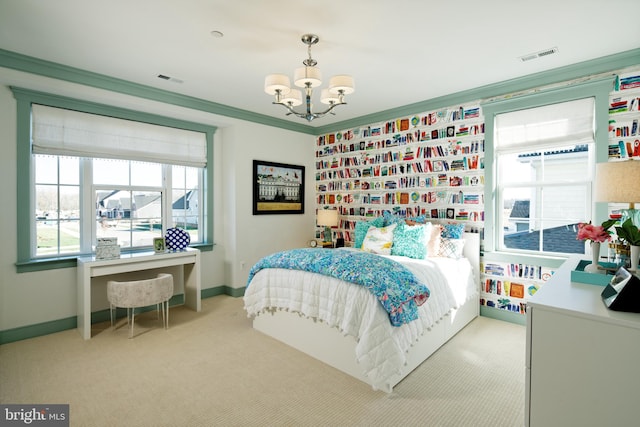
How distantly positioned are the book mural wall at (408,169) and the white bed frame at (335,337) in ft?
4.03

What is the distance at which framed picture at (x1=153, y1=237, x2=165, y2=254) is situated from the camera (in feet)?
12.2

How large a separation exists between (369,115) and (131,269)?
3.58 meters

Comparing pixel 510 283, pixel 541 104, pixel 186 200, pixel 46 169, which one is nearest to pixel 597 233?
pixel 510 283

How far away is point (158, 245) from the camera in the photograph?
3719 mm

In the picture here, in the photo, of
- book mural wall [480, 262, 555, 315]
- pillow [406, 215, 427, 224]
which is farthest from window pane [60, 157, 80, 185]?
book mural wall [480, 262, 555, 315]

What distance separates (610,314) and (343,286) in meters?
1.60

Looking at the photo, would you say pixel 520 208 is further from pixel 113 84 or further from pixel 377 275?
pixel 113 84

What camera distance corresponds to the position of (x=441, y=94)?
3824 mm

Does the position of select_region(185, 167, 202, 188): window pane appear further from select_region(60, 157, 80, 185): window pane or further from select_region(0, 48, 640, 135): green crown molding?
select_region(60, 157, 80, 185): window pane

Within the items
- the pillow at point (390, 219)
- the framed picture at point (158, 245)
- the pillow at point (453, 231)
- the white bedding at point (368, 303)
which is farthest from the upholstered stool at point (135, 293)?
the pillow at point (453, 231)

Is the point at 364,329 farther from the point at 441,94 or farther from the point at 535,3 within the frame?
the point at 441,94

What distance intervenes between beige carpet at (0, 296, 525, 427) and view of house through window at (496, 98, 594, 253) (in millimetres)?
1197

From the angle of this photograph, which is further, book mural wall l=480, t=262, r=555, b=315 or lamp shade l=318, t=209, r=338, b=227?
lamp shade l=318, t=209, r=338, b=227

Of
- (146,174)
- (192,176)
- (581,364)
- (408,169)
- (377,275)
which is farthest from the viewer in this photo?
(192,176)
